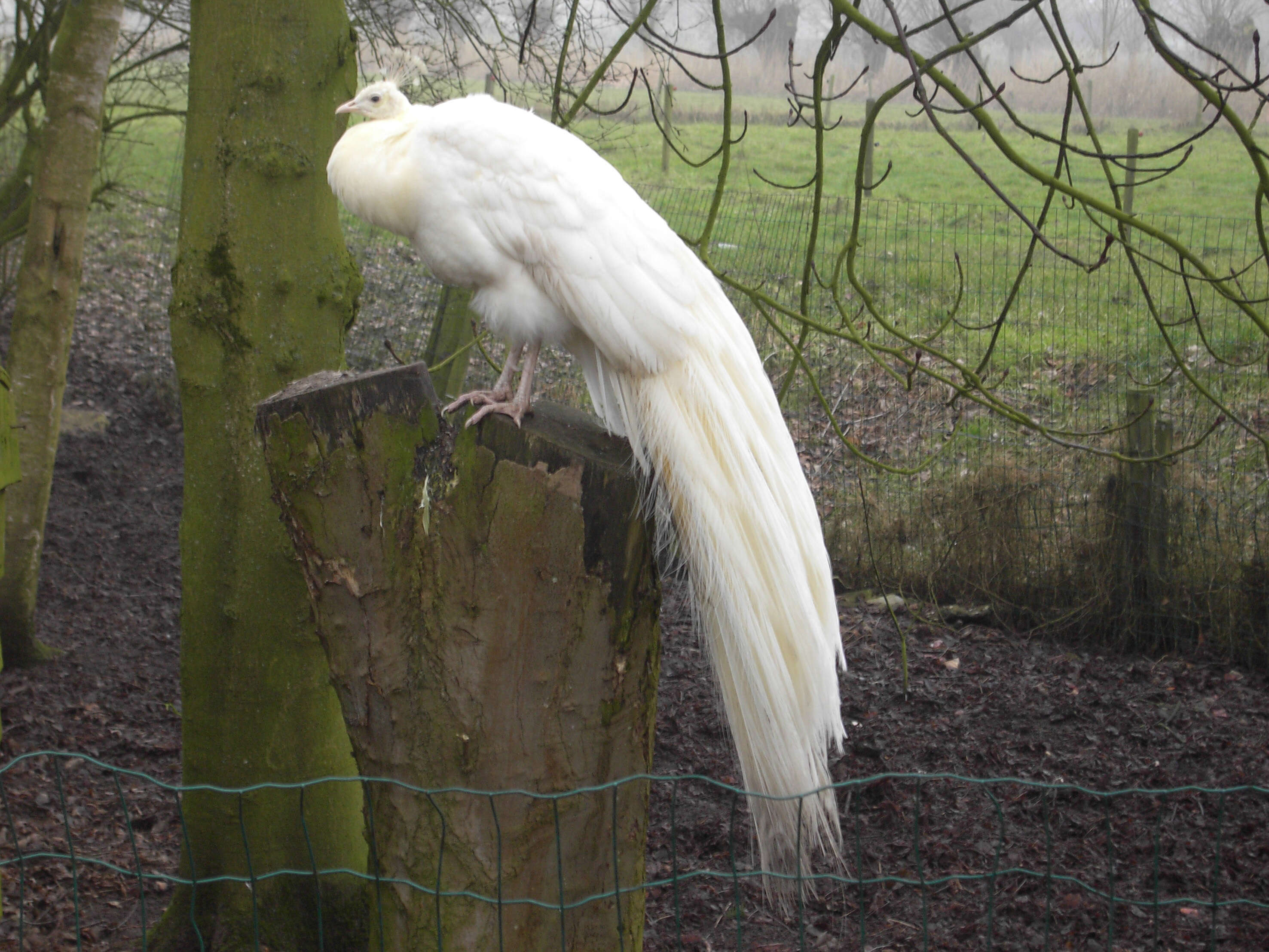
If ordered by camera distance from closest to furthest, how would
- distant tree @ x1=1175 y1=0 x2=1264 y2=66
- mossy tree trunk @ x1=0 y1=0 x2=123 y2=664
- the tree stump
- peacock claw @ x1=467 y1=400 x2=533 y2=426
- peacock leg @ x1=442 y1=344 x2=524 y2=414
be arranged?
the tree stump < peacock claw @ x1=467 y1=400 x2=533 y2=426 < peacock leg @ x1=442 y1=344 x2=524 y2=414 < mossy tree trunk @ x1=0 y1=0 x2=123 y2=664 < distant tree @ x1=1175 y1=0 x2=1264 y2=66

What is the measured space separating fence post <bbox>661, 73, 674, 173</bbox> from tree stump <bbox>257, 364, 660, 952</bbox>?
1.56 m

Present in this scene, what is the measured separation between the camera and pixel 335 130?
125 inches

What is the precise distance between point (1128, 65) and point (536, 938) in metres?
20.7

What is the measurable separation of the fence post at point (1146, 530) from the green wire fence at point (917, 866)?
5.27ft

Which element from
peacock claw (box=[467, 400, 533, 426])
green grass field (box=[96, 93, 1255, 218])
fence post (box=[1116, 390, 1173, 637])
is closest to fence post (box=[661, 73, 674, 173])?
green grass field (box=[96, 93, 1255, 218])

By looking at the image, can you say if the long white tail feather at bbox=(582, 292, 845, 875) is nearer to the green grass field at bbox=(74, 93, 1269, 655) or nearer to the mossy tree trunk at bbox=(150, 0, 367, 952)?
the mossy tree trunk at bbox=(150, 0, 367, 952)

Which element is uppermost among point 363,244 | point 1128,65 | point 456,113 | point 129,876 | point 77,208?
point 1128,65

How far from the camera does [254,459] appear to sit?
3.13 meters

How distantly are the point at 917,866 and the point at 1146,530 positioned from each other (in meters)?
3.02

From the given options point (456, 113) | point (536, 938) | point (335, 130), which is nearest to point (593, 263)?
point (456, 113)

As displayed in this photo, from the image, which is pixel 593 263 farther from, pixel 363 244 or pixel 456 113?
pixel 363 244

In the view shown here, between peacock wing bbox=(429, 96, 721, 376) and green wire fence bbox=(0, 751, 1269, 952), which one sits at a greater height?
peacock wing bbox=(429, 96, 721, 376)

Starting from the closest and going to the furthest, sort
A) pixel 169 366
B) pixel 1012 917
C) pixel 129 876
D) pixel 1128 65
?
pixel 1012 917, pixel 129 876, pixel 169 366, pixel 1128 65

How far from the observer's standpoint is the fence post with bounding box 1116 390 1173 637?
5.55 metres
